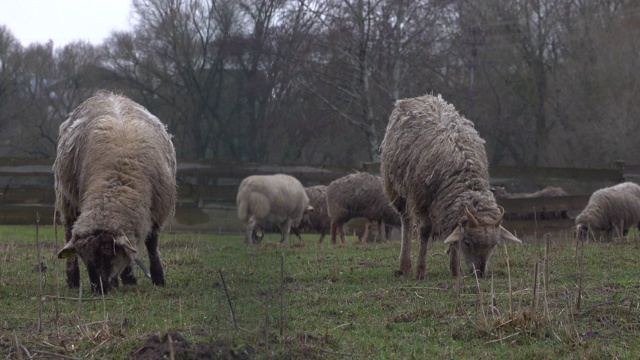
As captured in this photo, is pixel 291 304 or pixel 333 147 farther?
pixel 333 147

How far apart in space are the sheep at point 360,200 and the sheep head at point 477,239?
9.74 meters

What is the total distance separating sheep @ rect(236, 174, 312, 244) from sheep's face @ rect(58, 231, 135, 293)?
1035 cm

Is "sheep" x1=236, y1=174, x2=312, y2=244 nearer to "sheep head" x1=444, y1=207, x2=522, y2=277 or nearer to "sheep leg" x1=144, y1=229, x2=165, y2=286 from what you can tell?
"sheep leg" x1=144, y1=229, x2=165, y2=286

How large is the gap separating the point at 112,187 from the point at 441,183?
3.24m

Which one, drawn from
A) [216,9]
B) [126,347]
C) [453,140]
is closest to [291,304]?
[126,347]

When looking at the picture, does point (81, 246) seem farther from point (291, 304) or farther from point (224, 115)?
point (224, 115)

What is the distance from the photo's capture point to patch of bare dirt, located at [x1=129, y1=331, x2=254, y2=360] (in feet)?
15.0

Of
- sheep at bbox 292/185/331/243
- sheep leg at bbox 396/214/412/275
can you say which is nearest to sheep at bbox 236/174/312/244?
sheep at bbox 292/185/331/243

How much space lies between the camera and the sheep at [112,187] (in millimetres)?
7551

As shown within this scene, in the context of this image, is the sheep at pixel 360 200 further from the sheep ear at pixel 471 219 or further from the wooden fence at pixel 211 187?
the sheep ear at pixel 471 219

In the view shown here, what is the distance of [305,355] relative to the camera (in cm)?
483

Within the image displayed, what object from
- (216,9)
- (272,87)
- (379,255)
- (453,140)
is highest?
(216,9)

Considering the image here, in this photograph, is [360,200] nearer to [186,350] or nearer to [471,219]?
[471,219]

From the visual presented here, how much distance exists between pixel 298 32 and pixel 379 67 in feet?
18.5
